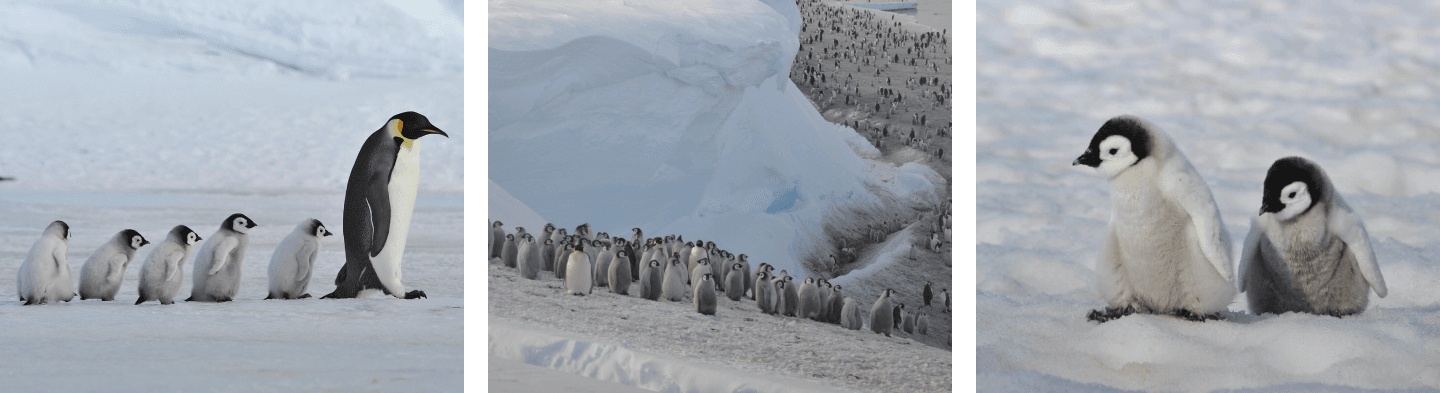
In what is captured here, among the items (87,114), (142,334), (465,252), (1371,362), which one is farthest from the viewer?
(465,252)

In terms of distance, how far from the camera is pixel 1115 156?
3756mm

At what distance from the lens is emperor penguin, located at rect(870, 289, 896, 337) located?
4527mm

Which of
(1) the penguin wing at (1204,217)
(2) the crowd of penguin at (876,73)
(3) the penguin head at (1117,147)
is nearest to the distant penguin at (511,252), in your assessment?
(2) the crowd of penguin at (876,73)

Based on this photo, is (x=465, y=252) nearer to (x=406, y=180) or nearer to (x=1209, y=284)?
(x=406, y=180)

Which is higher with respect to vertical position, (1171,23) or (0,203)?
(1171,23)

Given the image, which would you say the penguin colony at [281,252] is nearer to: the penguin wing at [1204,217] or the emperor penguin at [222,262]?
the emperor penguin at [222,262]

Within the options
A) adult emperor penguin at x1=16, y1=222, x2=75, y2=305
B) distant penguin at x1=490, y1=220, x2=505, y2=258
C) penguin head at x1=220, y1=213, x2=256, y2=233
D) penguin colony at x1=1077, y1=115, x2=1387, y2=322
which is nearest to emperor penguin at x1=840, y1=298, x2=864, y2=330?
penguin colony at x1=1077, y1=115, x2=1387, y2=322

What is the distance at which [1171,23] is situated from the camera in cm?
402

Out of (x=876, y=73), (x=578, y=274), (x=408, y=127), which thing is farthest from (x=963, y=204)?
(x=408, y=127)

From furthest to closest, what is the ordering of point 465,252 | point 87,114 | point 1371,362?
point 465,252, point 87,114, point 1371,362

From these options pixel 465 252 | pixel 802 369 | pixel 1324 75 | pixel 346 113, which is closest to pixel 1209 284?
pixel 1324 75

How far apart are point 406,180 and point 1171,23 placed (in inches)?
144

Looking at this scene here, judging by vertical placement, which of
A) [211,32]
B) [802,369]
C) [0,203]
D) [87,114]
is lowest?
[802,369]

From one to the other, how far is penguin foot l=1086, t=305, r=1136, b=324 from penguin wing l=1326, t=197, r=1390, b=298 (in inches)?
31.9
